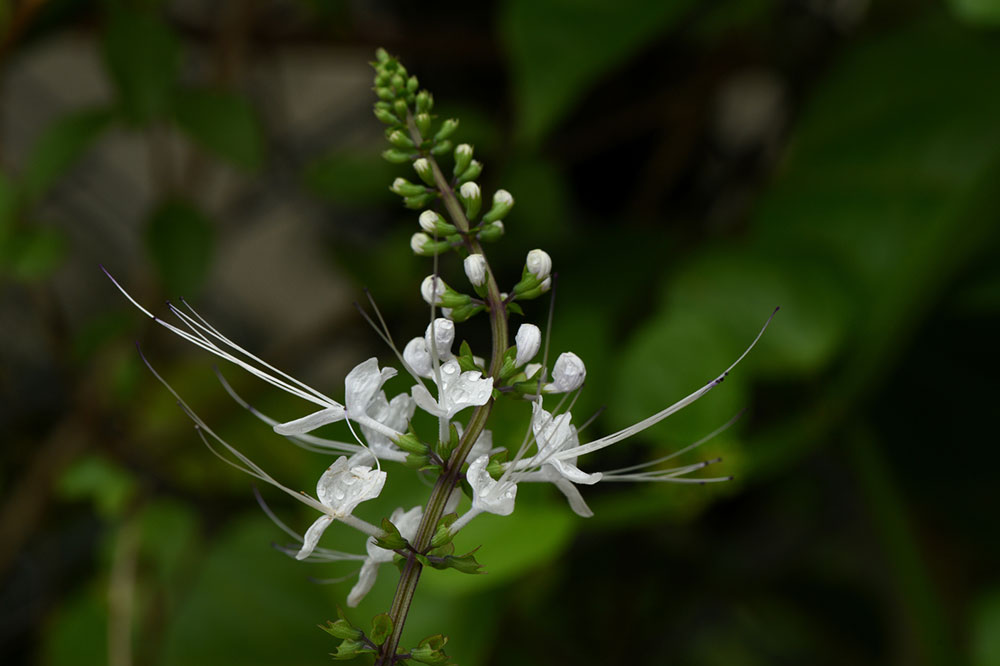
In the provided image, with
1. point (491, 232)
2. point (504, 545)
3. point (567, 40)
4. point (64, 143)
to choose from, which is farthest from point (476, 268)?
point (64, 143)

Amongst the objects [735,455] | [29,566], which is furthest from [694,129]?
[29,566]

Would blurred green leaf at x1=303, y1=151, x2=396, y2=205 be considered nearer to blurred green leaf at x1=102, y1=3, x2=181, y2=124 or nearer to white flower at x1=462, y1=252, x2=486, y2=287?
blurred green leaf at x1=102, y1=3, x2=181, y2=124

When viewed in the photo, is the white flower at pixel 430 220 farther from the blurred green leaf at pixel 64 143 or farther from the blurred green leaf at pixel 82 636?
the blurred green leaf at pixel 82 636

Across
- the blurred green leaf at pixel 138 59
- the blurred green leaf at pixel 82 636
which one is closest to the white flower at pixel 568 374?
the blurred green leaf at pixel 138 59

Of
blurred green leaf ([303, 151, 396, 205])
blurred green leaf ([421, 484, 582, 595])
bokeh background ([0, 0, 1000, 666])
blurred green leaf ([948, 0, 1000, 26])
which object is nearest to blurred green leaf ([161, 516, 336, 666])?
bokeh background ([0, 0, 1000, 666])

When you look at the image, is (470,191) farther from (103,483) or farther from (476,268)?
(103,483)

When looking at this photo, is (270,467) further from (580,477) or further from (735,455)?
(580,477)
